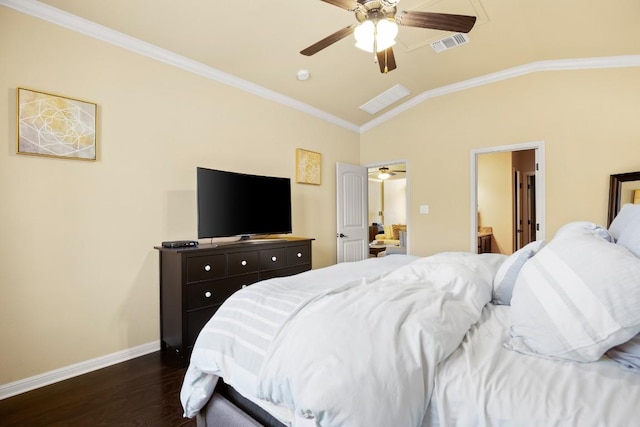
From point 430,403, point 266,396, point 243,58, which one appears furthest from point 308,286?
point 243,58

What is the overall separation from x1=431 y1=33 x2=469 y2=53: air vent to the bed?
7.83 ft

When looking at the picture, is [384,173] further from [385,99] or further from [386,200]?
[385,99]

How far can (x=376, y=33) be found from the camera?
197 cm

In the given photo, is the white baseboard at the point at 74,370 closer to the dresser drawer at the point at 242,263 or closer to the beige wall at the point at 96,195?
the beige wall at the point at 96,195

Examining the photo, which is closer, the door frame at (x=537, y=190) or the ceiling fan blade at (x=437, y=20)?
the ceiling fan blade at (x=437, y=20)

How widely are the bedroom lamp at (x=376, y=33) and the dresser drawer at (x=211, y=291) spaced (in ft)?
6.97

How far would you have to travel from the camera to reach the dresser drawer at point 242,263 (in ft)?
8.82

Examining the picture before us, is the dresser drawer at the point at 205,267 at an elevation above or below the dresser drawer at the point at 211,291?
above

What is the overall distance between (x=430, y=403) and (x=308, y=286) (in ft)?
2.75

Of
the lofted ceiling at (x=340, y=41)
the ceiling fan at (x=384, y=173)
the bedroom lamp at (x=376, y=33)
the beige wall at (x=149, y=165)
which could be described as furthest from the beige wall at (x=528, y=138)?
the ceiling fan at (x=384, y=173)

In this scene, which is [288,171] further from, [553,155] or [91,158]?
[553,155]

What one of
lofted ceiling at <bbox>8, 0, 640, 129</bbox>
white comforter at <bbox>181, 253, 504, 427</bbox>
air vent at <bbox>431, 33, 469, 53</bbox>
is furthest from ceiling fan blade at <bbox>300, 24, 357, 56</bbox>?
white comforter at <bbox>181, 253, 504, 427</bbox>

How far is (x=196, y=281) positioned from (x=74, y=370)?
107 centimetres

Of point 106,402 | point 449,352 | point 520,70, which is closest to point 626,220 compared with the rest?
point 449,352
